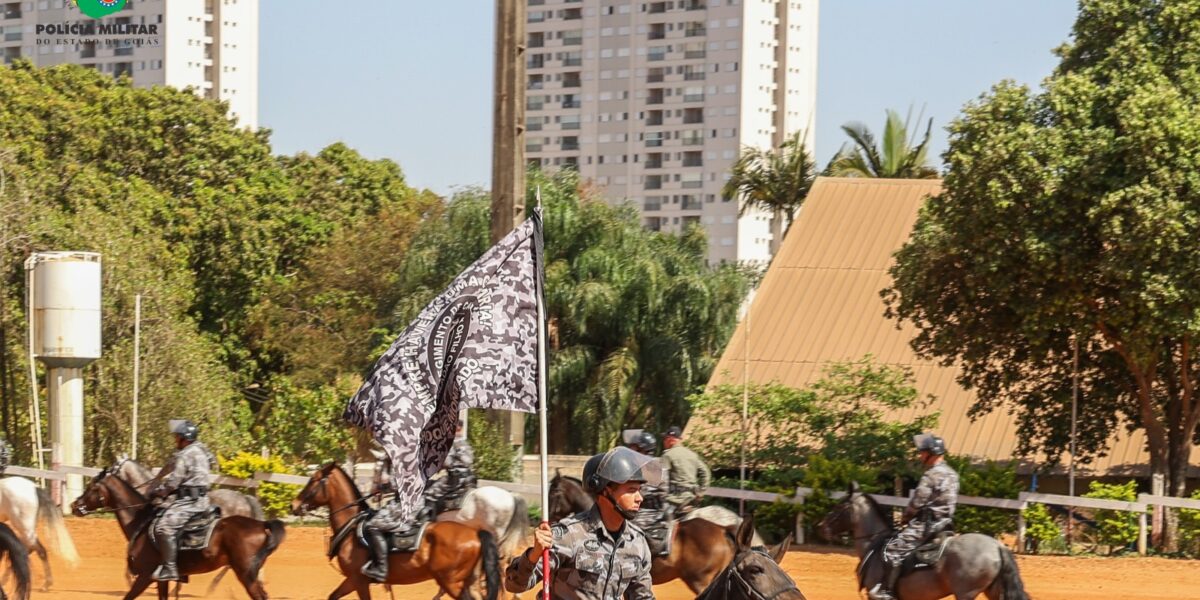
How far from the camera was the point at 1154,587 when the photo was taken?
2120cm

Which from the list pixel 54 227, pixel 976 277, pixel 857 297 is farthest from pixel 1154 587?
pixel 54 227

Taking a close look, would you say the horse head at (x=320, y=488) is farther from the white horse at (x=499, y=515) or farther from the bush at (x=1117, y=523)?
the bush at (x=1117, y=523)

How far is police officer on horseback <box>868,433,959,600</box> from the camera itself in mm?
14562

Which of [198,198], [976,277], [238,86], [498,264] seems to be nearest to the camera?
[498,264]

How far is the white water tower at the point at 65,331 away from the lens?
95.0 ft

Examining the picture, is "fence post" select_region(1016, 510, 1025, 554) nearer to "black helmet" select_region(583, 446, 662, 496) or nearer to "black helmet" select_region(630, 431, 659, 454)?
"black helmet" select_region(630, 431, 659, 454)

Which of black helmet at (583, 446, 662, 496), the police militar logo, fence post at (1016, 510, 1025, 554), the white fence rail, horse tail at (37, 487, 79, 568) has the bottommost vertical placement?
fence post at (1016, 510, 1025, 554)

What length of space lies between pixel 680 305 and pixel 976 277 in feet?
44.5

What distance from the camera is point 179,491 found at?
640 inches

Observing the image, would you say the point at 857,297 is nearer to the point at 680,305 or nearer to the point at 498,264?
the point at 680,305

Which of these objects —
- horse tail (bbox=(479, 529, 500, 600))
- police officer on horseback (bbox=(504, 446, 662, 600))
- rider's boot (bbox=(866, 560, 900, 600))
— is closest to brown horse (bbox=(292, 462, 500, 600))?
horse tail (bbox=(479, 529, 500, 600))

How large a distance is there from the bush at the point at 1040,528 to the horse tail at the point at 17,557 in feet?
48.4

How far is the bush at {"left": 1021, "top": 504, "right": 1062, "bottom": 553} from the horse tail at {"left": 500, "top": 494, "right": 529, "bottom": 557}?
9141 millimetres

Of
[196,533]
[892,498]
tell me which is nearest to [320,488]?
[196,533]
